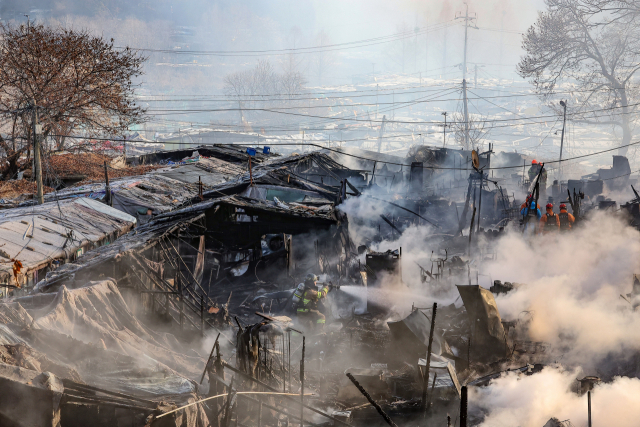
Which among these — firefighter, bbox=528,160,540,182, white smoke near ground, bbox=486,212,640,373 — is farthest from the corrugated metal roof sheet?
firefighter, bbox=528,160,540,182

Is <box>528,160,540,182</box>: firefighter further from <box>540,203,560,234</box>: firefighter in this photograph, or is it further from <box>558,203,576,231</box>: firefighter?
<box>540,203,560,234</box>: firefighter

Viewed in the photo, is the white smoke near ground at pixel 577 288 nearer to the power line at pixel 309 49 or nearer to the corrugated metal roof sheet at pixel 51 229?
the corrugated metal roof sheet at pixel 51 229

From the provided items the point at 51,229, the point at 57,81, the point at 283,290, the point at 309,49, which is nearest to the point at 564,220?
the point at 283,290

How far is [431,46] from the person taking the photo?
12306 centimetres

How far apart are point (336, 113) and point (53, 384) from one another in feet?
259

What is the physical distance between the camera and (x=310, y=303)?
12266 millimetres

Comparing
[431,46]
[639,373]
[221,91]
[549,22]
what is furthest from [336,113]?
[639,373]

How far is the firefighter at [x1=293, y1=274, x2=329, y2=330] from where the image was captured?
39.6 ft

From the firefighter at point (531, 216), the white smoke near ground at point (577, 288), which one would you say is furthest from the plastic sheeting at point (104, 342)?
the firefighter at point (531, 216)

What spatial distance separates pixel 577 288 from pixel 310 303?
21.9 feet

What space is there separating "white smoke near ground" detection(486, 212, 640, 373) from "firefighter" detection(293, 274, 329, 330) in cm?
424

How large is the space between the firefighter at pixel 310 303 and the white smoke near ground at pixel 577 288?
13.9ft

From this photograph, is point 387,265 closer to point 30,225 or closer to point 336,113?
point 30,225

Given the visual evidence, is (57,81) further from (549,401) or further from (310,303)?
(549,401)
